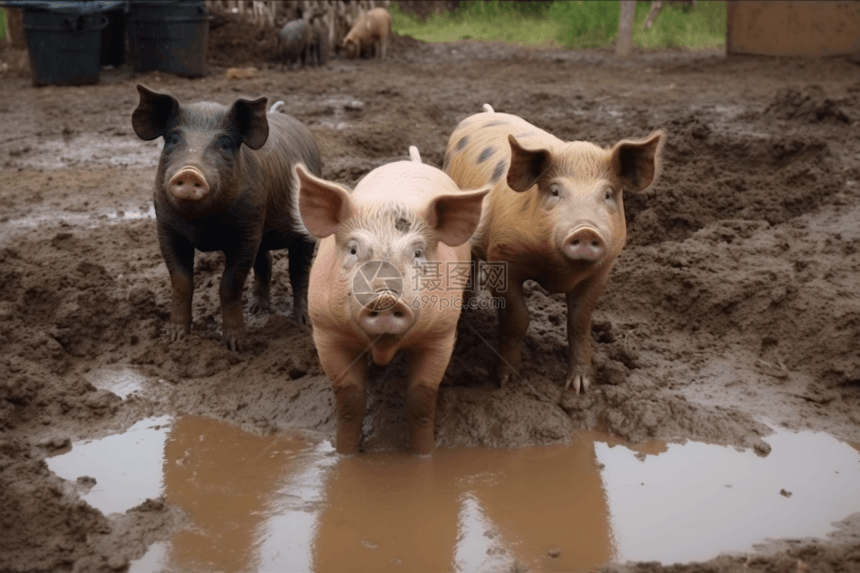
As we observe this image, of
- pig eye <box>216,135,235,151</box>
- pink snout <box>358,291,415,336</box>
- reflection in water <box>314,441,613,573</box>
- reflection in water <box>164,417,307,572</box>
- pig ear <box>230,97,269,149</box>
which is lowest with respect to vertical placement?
reflection in water <box>314,441,613,573</box>

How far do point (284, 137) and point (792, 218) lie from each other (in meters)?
3.51

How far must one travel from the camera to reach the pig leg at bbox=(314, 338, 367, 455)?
3.62 meters

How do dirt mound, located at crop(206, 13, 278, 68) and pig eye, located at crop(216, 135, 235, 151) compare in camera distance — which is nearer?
pig eye, located at crop(216, 135, 235, 151)

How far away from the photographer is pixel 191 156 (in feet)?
13.7

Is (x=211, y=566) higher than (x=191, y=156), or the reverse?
(x=191, y=156)

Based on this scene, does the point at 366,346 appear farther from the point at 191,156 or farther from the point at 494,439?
the point at 191,156

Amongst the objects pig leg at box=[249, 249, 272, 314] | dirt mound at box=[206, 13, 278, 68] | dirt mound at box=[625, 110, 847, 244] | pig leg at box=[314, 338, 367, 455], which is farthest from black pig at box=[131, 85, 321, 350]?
dirt mound at box=[206, 13, 278, 68]

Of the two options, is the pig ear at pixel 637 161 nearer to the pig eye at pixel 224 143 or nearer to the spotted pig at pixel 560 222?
the spotted pig at pixel 560 222

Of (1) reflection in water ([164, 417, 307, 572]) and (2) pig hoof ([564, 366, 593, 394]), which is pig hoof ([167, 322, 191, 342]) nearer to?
(1) reflection in water ([164, 417, 307, 572])

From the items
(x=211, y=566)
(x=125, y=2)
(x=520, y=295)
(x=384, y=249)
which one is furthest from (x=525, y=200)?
(x=125, y=2)

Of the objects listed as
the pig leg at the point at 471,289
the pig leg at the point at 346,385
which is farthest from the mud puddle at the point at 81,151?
the pig leg at the point at 346,385

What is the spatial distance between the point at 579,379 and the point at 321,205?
5.47 ft

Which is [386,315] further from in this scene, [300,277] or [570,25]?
[570,25]
